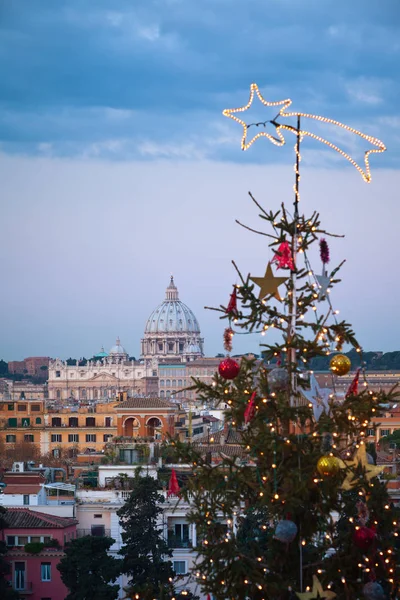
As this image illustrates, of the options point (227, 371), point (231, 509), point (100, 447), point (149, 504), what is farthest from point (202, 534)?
point (100, 447)

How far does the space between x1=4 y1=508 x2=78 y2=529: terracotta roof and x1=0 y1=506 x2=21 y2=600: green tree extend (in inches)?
10.9

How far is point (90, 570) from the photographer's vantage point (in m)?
18.5

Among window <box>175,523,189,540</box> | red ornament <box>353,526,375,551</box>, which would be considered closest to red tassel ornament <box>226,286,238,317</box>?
red ornament <box>353,526,375,551</box>

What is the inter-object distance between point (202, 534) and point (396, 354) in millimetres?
129619

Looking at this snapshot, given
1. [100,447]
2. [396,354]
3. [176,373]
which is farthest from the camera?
[176,373]

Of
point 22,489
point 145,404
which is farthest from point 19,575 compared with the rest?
point 145,404

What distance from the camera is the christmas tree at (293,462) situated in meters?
9.13

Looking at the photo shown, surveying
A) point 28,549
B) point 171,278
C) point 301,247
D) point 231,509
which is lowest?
point 28,549

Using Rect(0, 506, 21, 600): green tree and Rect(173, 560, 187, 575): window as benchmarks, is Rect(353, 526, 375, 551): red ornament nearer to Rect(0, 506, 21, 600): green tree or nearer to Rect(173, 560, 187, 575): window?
Rect(0, 506, 21, 600): green tree

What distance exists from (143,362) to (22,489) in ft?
464

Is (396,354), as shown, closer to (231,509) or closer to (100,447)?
(100,447)

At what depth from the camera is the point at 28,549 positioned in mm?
21141

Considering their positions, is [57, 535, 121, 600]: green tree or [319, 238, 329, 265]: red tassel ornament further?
[57, 535, 121, 600]: green tree

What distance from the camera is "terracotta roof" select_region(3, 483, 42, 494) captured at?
23828mm
